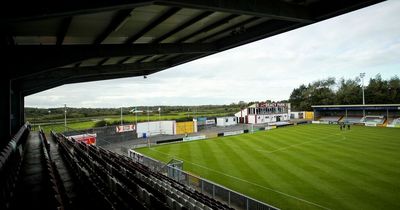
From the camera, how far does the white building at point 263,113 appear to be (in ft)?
210

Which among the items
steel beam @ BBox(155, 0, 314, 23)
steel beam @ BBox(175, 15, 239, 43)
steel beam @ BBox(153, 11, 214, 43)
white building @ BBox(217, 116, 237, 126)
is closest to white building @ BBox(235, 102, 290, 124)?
white building @ BBox(217, 116, 237, 126)

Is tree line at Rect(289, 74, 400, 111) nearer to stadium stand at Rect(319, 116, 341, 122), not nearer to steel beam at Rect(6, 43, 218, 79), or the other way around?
stadium stand at Rect(319, 116, 341, 122)

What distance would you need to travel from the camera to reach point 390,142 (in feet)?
108

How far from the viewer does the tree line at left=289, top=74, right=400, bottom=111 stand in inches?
2853

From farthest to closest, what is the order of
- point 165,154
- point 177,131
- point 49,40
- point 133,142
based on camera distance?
point 177,131 → point 133,142 → point 165,154 → point 49,40

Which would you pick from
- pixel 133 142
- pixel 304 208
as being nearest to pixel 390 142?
pixel 304 208

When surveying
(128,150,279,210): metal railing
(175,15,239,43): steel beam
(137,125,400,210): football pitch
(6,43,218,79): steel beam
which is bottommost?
(137,125,400,210): football pitch

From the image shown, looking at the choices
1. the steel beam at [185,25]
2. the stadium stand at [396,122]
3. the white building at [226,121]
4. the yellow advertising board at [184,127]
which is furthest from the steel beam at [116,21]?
the stadium stand at [396,122]

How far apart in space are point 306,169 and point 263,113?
4591cm

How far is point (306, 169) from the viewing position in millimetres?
20984

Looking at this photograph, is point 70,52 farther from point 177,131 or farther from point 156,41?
point 177,131

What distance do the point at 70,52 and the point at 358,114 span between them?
65.1m

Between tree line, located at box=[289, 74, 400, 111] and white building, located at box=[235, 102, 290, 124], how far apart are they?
18653 millimetres

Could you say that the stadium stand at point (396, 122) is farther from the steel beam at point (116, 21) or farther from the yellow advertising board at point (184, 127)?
the steel beam at point (116, 21)
